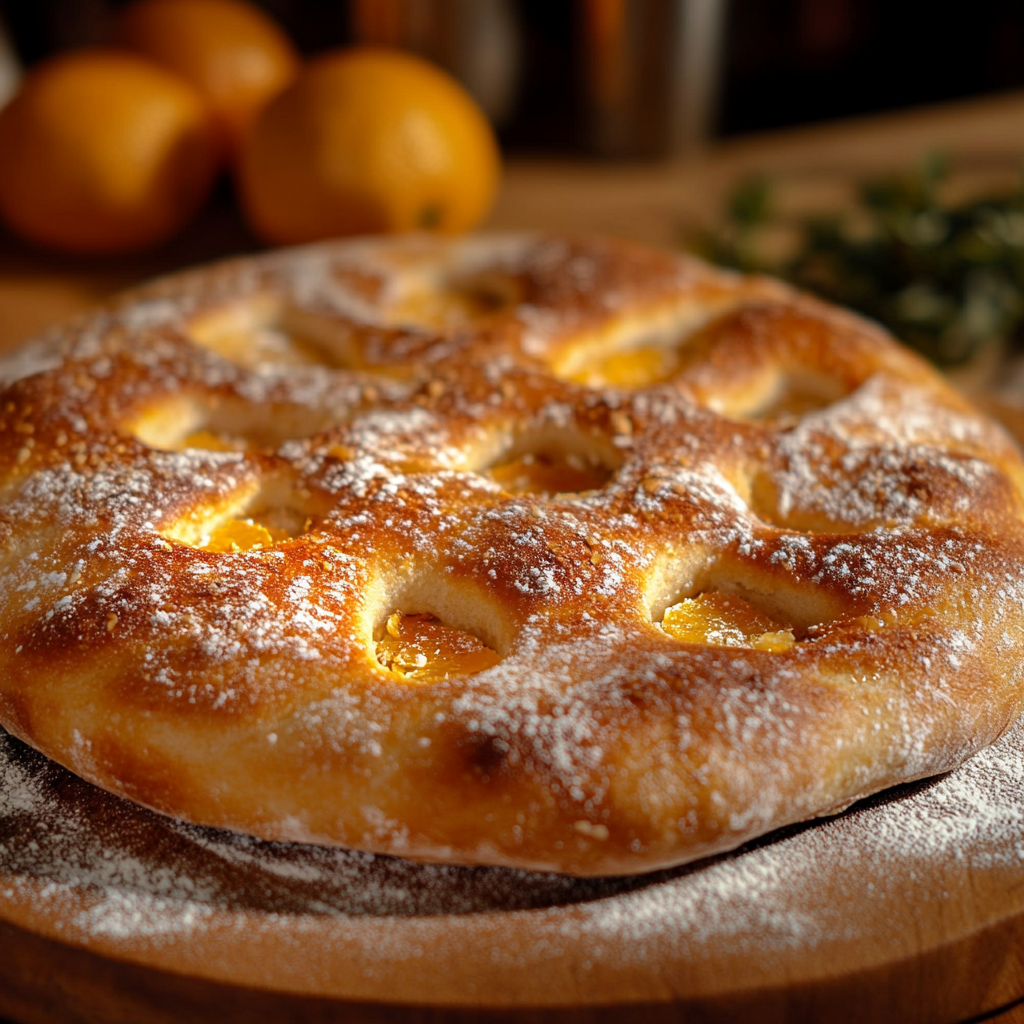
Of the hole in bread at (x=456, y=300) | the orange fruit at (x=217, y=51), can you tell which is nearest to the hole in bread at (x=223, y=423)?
the hole in bread at (x=456, y=300)

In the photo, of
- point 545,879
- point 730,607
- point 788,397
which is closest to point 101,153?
point 788,397

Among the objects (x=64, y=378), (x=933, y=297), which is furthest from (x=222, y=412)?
(x=933, y=297)

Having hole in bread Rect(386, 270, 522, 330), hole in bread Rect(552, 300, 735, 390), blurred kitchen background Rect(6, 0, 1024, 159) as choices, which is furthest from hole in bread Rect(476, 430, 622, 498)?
blurred kitchen background Rect(6, 0, 1024, 159)

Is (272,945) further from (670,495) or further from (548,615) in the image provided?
(670,495)

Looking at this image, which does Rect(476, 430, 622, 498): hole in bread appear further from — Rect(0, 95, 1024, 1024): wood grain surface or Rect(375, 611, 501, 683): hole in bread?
Rect(0, 95, 1024, 1024): wood grain surface

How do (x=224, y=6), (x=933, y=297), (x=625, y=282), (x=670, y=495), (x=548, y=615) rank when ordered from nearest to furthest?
1. (x=548, y=615)
2. (x=670, y=495)
3. (x=625, y=282)
4. (x=933, y=297)
5. (x=224, y=6)

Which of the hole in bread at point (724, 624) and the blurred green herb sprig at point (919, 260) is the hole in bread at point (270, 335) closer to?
the hole in bread at point (724, 624)
